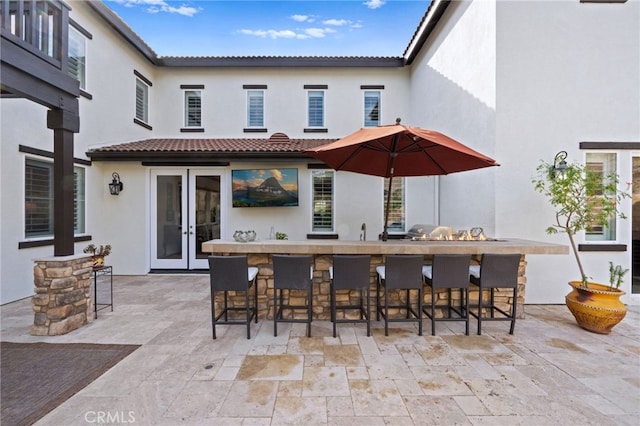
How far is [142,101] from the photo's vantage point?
27.8ft

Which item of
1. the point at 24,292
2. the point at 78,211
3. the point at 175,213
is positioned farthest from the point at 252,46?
the point at 24,292

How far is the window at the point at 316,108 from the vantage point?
896 cm

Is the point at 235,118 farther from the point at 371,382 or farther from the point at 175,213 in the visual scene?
the point at 371,382

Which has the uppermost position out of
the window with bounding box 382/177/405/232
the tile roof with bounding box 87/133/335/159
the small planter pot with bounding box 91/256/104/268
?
the tile roof with bounding box 87/133/335/159

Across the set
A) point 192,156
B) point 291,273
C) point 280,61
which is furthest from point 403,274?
point 280,61

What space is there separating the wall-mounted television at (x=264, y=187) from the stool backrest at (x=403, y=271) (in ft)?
13.7

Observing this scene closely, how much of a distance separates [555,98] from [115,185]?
995 centimetres

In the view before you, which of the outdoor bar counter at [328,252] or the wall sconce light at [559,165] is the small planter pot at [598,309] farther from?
the wall sconce light at [559,165]

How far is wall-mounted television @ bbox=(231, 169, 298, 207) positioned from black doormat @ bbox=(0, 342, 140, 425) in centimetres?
440

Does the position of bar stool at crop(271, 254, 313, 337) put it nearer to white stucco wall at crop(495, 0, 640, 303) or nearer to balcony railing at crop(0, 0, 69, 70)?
white stucco wall at crop(495, 0, 640, 303)

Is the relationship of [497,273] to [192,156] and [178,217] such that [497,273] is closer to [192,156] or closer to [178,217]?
[192,156]

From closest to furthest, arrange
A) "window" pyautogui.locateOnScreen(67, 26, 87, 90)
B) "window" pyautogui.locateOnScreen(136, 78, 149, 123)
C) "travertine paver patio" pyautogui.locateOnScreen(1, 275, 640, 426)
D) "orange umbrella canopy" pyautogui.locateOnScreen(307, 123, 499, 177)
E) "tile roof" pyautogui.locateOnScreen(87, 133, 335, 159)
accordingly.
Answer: "travertine paver patio" pyautogui.locateOnScreen(1, 275, 640, 426), "orange umbrella canopy" pyautogui.locateOnScreen(307, 123, 499, 177), "window" pyautogui.locateOnScreen(67, 26, 87, 90), "tile roof" pyautogui.locateOnScreen(87, 133, 335, 159), "window" pyautogui.locateOnScreen(136, 78, 149, 123)

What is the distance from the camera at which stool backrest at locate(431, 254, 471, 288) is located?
359cm

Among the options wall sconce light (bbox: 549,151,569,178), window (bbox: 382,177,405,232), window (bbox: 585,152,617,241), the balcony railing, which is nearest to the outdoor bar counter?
wall sconce light (bbox: 549,151,569,178)
